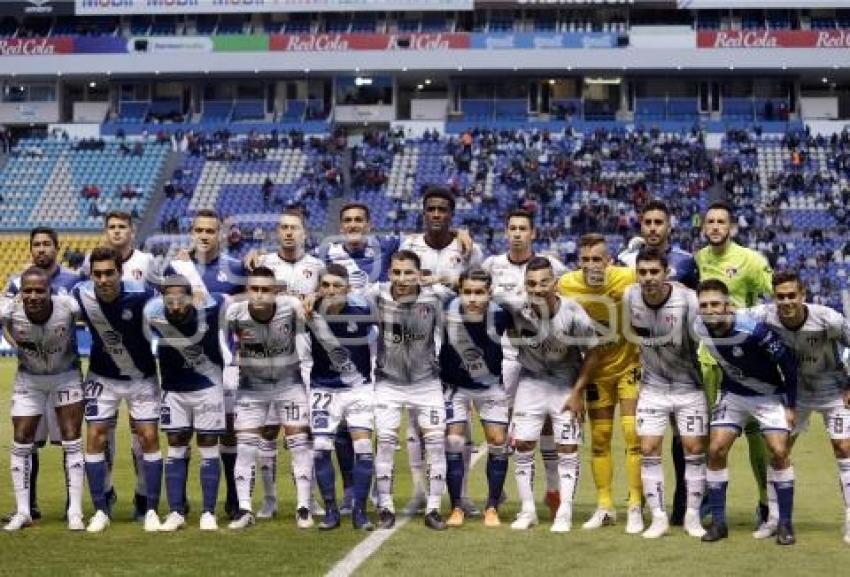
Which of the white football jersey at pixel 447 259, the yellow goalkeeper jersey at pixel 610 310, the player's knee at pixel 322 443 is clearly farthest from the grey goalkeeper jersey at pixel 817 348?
the player's knee at pixel 322 443

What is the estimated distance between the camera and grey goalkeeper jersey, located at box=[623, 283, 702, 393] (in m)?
10.5

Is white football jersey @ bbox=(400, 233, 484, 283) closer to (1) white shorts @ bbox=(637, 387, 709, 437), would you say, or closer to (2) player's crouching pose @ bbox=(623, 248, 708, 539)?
(2) player's crouching pose @ bbox=(623, 248, 708, 539)

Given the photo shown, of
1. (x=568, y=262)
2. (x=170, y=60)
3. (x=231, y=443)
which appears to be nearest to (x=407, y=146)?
(x=170, y=60)

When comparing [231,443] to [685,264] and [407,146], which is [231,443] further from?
[407,146]

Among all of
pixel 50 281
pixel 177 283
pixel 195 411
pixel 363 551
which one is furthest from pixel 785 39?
pixel 363 551

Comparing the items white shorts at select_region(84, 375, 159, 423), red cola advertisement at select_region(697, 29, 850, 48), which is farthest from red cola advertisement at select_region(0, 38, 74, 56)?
white shorts at select_region(84, 375, 159, 423)

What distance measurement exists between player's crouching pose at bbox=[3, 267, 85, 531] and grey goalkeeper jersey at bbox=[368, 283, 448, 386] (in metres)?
2.16

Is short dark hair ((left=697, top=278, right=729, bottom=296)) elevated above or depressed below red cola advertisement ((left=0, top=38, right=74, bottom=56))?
below

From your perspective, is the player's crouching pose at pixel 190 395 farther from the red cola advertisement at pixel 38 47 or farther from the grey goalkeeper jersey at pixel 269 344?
the red cola advertisement at pixel 38 47

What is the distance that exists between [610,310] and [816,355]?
150 cm

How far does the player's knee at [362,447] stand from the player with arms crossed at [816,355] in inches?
109

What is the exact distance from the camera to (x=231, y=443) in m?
11.5

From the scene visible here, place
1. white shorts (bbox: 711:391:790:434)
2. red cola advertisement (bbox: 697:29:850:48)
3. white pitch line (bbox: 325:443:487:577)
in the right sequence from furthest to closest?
1. red cola advertisement (bbox: 697:29:850:48)
2. white shorts (bbox: 711:391:790:434)
3. white pitch line (bbox: 325:443:487:577)

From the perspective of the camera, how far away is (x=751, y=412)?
1038cm
